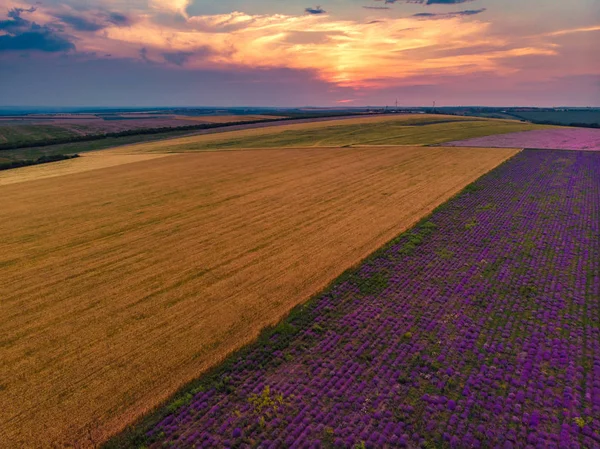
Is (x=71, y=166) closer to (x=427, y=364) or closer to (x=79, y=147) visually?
(x=79, y=147)

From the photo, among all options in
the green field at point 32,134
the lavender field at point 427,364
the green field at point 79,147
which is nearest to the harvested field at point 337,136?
the green field at point 79,147

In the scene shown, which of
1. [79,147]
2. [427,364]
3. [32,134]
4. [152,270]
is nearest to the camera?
[427,364]

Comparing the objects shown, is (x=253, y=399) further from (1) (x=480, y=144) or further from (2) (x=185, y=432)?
(1) (x=480, y=144)

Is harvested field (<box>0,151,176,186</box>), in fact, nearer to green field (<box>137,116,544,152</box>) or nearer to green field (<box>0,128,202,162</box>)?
green field (<box>0,128,202,162</box>)

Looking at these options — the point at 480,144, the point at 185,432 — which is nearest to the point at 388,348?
the point at 185,432

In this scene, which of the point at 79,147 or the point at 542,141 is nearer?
the point at 542,141

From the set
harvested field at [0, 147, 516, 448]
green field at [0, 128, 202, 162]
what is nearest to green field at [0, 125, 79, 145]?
green field at [0, 128, 202, 162]

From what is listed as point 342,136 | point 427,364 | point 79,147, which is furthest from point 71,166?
point 427,364
